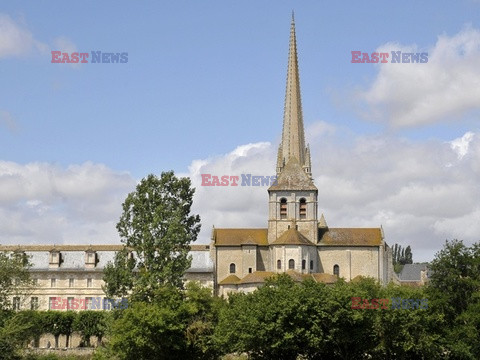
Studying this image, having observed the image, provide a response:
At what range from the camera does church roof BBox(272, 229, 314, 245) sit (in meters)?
87.4

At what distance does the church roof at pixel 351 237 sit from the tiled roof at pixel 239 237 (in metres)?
6.58

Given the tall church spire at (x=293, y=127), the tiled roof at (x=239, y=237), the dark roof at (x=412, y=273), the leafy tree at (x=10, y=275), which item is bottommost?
the leafy tree at (x=10, y=275)

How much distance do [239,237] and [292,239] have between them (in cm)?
671

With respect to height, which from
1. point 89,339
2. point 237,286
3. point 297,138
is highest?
point 297,138

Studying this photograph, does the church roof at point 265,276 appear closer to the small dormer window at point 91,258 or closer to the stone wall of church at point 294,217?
the stone wall of church at point 294,217

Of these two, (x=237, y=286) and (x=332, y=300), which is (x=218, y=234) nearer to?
(x=237, y=286)

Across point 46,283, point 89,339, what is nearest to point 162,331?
point 89,339

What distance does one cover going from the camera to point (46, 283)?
89.8 metres

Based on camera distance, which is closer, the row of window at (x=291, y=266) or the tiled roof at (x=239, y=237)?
the row of window at (x=291, y=266)

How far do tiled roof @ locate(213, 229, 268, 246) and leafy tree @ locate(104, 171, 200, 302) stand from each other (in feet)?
94.2

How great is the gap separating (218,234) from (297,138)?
15.0 metres

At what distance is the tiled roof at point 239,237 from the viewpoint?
9056 cm

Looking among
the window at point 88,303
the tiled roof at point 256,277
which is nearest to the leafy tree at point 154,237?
the tiled roof at point 256,277

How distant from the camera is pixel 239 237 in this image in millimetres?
91375
